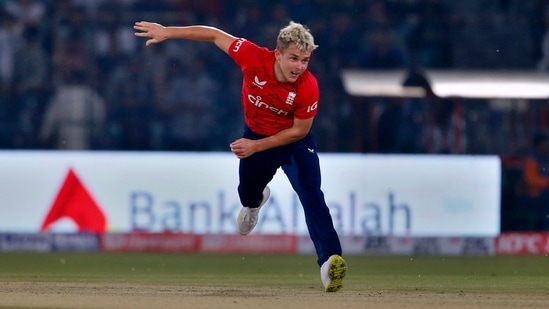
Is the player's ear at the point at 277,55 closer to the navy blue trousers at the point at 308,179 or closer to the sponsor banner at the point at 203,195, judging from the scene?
the navy blue trousers at the point at 308,179

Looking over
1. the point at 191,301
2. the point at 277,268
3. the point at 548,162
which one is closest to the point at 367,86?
the point at 548,162

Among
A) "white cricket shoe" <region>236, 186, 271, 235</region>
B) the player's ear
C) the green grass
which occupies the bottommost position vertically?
the green grass

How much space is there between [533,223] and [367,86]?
191 cm

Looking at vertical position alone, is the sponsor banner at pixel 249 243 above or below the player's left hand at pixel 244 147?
below

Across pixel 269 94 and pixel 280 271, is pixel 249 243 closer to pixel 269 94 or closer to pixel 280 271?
pixel 280 271

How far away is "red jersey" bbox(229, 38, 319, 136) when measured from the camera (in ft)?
23.1

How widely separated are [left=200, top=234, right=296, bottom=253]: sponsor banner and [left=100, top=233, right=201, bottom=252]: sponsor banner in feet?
0.37

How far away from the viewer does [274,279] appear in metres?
8.52

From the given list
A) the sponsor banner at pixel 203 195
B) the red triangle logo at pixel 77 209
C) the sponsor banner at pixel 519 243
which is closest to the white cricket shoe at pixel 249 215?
the sponsor banner at pixel 203 195

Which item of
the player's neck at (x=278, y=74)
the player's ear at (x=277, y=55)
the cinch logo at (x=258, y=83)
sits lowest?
the cinch logo at (x=258, y=83)

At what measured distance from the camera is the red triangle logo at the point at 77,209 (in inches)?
437

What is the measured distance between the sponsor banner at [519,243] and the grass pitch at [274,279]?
32 cm

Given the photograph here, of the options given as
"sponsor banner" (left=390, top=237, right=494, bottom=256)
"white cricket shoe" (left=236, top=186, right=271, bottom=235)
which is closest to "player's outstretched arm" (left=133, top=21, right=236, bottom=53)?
"white cricket shoe" (left=236, top=186, right=271, bottom=235)

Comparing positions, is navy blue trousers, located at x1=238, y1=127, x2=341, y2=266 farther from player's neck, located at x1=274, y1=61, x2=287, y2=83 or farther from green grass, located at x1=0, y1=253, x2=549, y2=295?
green grass, located at x1=0, y1=253, x2=549, y2=295
